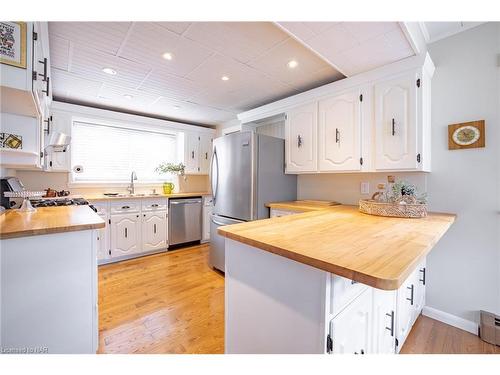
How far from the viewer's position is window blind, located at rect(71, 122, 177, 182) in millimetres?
3254

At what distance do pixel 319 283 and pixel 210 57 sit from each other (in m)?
1.97

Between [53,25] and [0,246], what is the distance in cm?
150

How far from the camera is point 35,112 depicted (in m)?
1.48

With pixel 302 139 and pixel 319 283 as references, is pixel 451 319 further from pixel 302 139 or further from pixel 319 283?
pixel 302 139

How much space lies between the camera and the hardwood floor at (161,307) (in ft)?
5.02

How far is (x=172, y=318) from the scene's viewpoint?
1813mm

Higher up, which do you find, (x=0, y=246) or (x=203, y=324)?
(x=0, y=246)

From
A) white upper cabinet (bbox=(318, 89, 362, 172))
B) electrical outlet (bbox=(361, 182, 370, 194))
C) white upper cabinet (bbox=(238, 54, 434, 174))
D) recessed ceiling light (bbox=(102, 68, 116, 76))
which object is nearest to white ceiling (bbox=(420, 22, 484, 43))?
white upper cabinet (bbox=(238, 54, 434, 174))

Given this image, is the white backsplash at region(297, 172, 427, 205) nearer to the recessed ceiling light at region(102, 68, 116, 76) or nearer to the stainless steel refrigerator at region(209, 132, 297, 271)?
the stainless steel refrigerator at region(209, 132, 297, 271)

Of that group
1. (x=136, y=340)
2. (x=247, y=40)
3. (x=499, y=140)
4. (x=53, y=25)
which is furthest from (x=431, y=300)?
(x=53, y=25)
